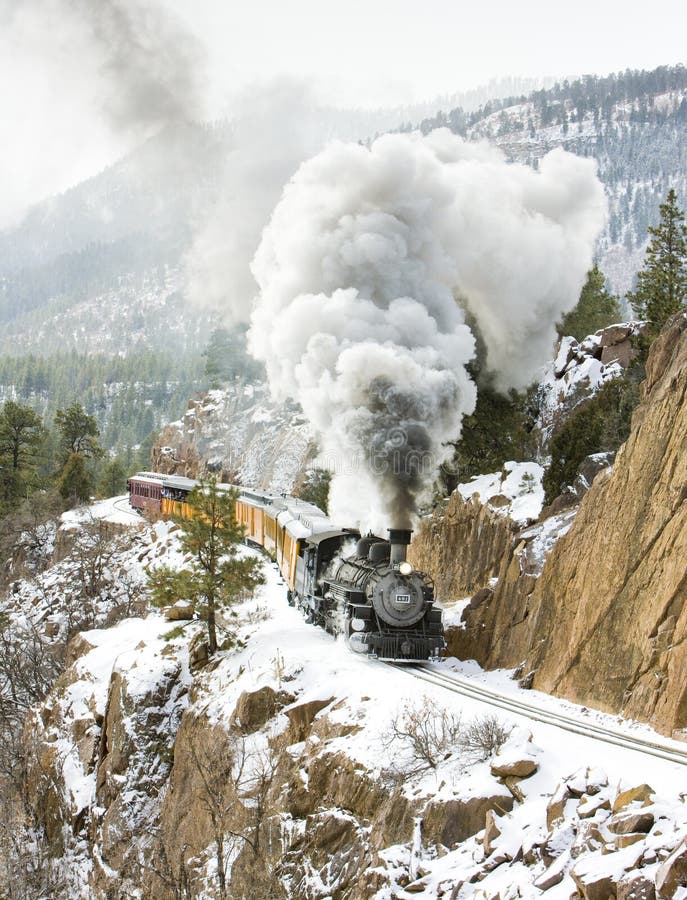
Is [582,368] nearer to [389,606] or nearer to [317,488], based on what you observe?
[389,606]

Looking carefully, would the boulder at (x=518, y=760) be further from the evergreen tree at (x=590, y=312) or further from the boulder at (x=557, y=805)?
the evergreen tree at (x=590, y=312)

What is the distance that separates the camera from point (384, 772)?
11406mm

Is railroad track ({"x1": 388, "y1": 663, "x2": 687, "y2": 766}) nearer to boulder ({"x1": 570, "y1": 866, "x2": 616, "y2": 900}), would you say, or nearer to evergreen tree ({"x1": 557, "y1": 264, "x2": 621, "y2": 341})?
boulder ({"x1": 570, "y1": 866, "x2": 616, "y2": 900})

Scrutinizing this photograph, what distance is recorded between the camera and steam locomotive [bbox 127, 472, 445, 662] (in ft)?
53.9

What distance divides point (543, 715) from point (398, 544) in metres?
5.12

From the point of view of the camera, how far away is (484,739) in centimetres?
1087

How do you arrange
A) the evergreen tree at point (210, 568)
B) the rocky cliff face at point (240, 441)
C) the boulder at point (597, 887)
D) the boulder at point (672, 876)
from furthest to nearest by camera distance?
the rocky cliff face at point (240, 441), the evergreen tree at point (210, 568), the boulder at point (597, 887), the boulder at point (672, 876)

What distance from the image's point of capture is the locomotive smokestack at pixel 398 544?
16.5 meters


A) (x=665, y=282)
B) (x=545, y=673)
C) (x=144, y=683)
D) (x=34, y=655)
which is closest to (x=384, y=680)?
(x=545, y=673)

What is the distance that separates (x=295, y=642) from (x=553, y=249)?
53.9ft

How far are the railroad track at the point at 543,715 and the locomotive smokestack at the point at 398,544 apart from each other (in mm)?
2085

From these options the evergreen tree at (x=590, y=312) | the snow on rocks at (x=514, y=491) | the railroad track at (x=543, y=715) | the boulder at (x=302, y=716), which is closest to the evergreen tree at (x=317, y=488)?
the evergreen tree at (x=590, y=312)

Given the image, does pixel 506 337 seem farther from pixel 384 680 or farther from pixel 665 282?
pixel 384 680

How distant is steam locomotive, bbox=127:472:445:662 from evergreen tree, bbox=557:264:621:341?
16.6 meters
